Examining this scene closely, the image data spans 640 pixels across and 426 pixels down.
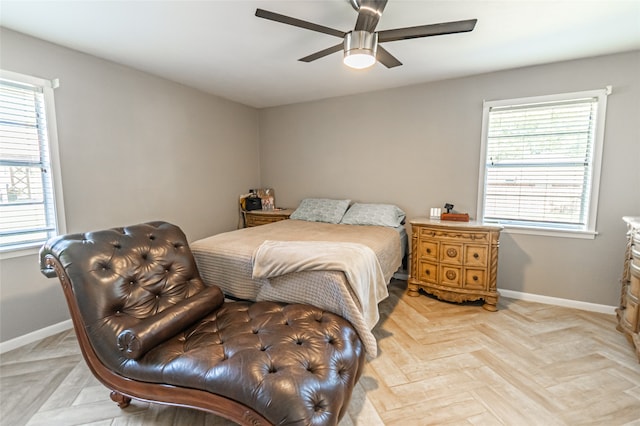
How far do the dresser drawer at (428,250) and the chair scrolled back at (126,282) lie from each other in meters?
2.11

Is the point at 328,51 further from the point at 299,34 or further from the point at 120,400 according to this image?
the point at 120,400

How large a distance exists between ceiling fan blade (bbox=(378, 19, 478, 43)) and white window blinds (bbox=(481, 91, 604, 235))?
1735 mm

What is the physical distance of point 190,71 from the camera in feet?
9.66

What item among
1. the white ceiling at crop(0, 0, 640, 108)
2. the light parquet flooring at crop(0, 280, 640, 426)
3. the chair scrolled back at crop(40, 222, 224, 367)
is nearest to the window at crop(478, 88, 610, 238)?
the white ceiling at crop(0, 0, 640, 108)

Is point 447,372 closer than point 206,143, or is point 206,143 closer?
point 447,372

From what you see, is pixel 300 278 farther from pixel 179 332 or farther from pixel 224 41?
pixel 224 41

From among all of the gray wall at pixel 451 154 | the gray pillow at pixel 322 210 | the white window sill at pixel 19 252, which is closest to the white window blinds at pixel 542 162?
the gray wall at pixel 451 154

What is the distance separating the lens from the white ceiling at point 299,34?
185cm

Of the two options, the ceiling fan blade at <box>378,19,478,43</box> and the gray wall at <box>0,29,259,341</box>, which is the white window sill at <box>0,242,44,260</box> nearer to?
the gray wall at <box>0,29,259,341</box>

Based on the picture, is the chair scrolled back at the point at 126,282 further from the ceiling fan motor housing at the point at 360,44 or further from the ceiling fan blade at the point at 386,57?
the ceiling fan blade at the point at 386,57

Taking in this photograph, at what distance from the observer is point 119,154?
9.14 feet

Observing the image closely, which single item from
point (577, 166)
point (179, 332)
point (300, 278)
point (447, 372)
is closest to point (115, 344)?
point (179, 332)

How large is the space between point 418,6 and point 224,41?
1.48 metres

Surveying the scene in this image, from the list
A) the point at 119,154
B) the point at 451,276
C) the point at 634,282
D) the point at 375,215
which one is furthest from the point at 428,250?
the point at 119,154
